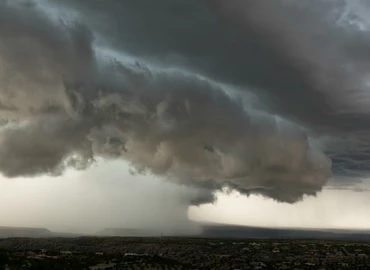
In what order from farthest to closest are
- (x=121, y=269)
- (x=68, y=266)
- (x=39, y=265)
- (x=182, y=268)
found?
1. (x=182, y=268)
2. (x=121, y=269)
3. (x=68, y=266)
4. (x=39, y=265)

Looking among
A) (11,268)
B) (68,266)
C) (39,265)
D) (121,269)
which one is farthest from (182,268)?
(11,268)

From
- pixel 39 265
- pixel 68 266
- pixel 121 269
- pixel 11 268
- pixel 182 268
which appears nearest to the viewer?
pixel 11 268

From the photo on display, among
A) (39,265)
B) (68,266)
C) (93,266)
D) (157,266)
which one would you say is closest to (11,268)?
(39,265)

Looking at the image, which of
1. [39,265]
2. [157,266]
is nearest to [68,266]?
[39,265]

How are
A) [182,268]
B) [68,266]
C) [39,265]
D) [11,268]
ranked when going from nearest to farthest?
[11,268], [39,265], [68,266], [182,268]

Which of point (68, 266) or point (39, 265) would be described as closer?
point (39, 265)

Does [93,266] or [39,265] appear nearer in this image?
[39,265]

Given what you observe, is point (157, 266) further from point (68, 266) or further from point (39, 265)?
point (39, 265)

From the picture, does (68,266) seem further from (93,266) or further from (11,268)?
(11,268)
